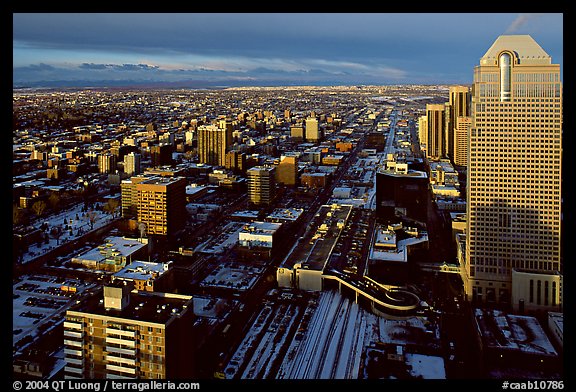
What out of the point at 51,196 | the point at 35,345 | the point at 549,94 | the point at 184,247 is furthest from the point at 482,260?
the point at 51,196

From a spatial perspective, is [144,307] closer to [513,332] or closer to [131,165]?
[513,332]

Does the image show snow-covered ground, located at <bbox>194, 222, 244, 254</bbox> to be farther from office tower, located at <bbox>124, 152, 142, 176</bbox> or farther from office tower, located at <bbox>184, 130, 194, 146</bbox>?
office tower, located at <bbox>184, 130, 194, 146</bbox>

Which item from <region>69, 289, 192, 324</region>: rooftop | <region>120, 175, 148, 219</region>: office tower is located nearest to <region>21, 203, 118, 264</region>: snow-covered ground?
<region>120, 175, 148, 219</region>: office tower

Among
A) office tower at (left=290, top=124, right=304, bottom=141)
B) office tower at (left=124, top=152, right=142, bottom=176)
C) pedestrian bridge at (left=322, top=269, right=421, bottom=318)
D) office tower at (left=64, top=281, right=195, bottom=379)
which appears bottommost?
pedestrian bridge at (left=322, top=269, right=421, bottom=318)

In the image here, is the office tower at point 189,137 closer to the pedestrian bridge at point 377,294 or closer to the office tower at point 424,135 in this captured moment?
the office tower at point 424,135

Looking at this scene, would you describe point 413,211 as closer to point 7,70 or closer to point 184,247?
point 184,247

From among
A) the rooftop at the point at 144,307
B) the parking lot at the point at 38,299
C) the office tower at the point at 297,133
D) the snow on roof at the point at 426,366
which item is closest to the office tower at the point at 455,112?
the office tower at the point at 297,133
